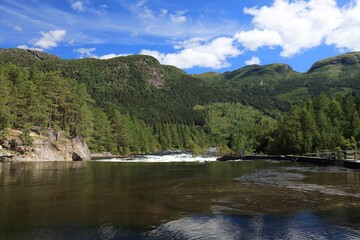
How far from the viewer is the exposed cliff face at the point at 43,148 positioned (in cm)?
8131

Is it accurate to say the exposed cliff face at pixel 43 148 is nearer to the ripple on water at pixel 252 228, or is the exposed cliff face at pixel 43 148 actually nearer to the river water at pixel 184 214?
the river water at pixel 184 214

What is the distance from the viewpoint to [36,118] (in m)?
97.2

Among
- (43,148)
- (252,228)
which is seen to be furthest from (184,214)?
(43,148)

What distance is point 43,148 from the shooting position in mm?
88875

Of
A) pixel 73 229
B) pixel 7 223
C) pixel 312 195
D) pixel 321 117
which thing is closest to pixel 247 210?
pixel 312 195

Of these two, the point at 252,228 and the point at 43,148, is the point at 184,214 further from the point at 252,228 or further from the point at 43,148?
the point at 43,148

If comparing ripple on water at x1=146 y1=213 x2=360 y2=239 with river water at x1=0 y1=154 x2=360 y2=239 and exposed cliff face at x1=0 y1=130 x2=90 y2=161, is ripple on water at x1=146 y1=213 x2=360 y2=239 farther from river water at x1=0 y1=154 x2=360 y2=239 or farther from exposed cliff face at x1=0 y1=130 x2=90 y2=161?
exposed cliff face at x1=0 y1=130 x2=90 y2=161

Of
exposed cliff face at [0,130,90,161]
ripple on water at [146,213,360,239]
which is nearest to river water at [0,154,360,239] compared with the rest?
ripple on water at [146,213,360,239]

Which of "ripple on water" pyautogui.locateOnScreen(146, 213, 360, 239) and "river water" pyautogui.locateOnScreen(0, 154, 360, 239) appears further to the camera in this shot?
"river water" pyautogui.locateOnScreen(0, 154, 360, 239)

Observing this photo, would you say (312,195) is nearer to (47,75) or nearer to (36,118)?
(36,118)

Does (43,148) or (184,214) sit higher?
(43,148)

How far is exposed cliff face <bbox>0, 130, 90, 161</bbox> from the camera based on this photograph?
81.3 meters

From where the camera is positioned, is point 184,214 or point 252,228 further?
point 184,214

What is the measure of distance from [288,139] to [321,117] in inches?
476
